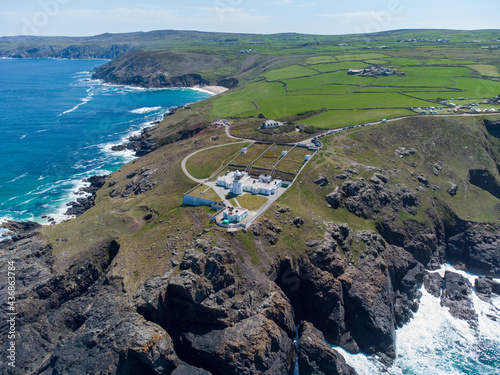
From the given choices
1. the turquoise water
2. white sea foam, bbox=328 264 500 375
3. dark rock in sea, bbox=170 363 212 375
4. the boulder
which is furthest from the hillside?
the turquoise water

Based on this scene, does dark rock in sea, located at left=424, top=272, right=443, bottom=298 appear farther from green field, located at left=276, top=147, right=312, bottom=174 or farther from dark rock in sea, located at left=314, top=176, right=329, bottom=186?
green field, located at left=276, top=147, right=312, bottom=174

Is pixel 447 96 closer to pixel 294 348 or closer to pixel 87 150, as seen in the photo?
pixel 294 348

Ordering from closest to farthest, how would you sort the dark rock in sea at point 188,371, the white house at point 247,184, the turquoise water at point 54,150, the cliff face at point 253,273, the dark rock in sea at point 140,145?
1. the dark rock in sea at point 188,371
2. the cliff face at point 253,273
3. the white house at point 247,184
4. the turquoise water at point 54,150
5. the dark rock in sea at point 140,145

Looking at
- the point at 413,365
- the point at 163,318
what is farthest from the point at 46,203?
the point at 413,365

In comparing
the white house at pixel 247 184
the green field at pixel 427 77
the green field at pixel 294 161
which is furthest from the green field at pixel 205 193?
the green field at pixel 427 77

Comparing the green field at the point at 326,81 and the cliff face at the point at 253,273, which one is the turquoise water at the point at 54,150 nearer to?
the cliff face at the point at 253,273

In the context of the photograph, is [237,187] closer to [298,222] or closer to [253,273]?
[298,222]
